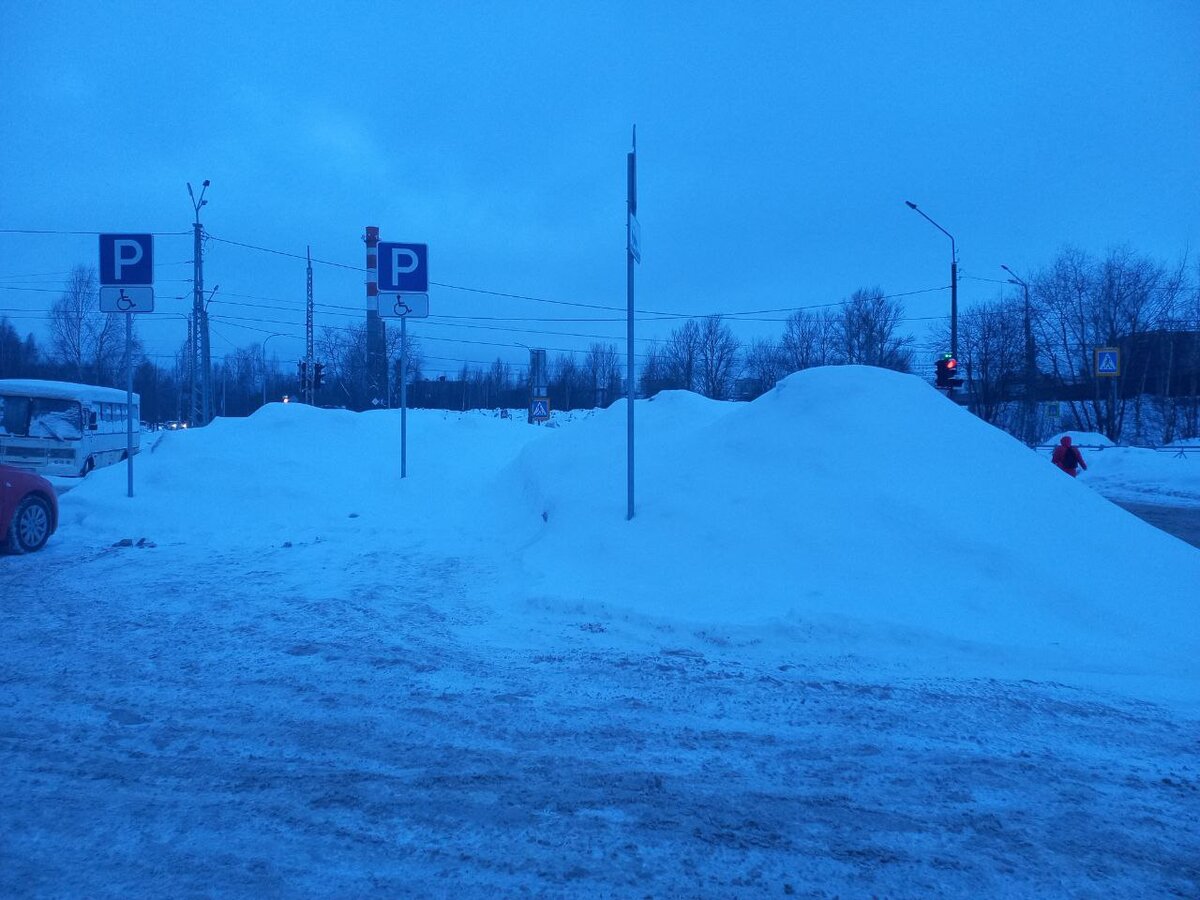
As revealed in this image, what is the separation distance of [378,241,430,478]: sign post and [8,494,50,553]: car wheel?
5191 millimetres

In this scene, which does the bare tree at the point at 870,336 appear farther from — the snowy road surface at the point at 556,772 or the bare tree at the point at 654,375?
the snowy road surface at the point at 556,772

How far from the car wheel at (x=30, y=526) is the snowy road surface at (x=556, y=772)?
12.6 ft

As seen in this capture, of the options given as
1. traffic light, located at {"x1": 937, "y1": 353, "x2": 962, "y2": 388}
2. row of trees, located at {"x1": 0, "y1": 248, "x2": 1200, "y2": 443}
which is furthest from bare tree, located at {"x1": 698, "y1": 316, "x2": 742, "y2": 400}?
traffic light, located at {"x1": 937, "y1": 353, "x2": 962, "y2": 388}

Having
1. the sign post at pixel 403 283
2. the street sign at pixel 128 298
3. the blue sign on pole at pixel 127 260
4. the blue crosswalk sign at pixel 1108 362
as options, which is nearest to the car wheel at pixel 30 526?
the street sign at pixel 128 298

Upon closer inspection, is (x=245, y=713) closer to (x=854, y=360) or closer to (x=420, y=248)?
(x=420, y=248)

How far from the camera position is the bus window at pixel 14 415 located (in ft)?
71.7

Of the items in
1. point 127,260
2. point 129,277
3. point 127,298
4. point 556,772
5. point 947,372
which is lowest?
point 556,772

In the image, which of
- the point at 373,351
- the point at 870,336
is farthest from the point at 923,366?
the point at 373,351

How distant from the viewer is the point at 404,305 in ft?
44.2

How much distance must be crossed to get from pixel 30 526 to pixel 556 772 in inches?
365

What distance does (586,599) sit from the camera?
7.33 metres

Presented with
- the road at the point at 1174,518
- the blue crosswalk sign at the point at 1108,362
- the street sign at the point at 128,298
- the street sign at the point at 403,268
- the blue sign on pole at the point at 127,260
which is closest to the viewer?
the blue sign on pole at the point at 127,260

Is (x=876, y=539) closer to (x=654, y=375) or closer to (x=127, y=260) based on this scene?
(x=127, y=260)

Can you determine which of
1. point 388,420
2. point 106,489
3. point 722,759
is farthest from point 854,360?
point 722,759
